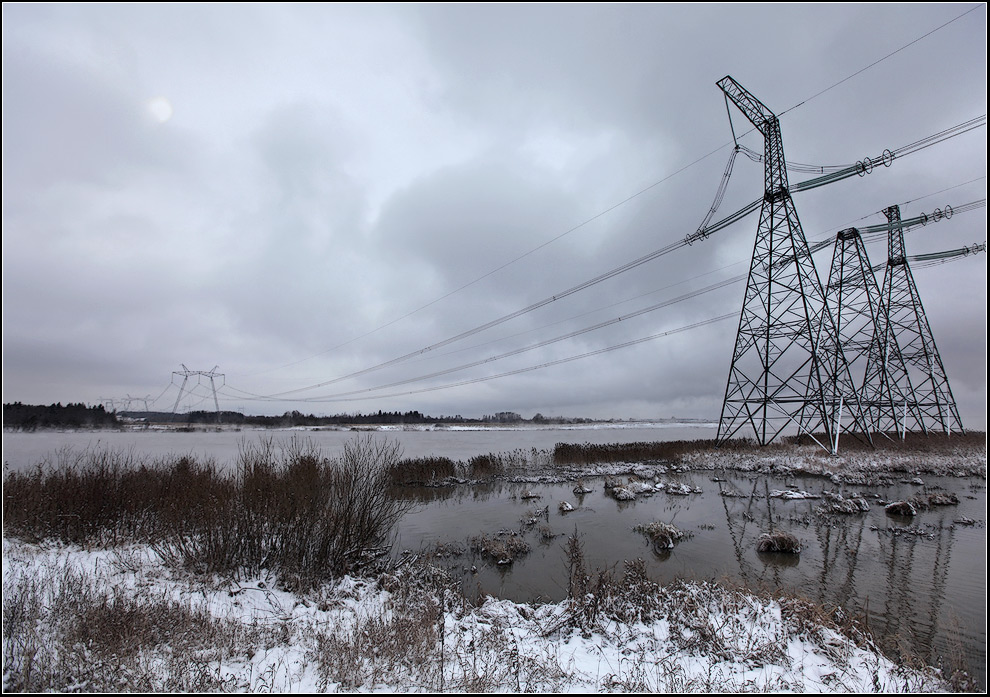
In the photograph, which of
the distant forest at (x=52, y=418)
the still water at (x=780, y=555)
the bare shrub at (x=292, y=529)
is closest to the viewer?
the still water at (x=780, y=555)

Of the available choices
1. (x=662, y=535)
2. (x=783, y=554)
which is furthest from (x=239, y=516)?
(x=783, y=554)

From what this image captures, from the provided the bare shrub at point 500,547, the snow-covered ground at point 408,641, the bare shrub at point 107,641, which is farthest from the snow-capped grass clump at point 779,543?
the bare shrub at point 107,641

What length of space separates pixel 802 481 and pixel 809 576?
16.1 m

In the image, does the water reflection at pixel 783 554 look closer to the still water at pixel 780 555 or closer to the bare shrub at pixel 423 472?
the still water at pixel 780 555

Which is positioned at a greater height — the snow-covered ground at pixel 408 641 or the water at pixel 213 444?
the snow-covered ground at pixel 408 641

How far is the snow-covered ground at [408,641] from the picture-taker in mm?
5410

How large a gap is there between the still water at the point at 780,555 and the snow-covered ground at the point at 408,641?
5.31 feet

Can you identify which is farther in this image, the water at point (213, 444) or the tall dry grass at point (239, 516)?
the water at point (213, 444)

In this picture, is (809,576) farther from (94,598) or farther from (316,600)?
(94,598)

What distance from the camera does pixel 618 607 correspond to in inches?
313

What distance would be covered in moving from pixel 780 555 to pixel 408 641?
36.0ft

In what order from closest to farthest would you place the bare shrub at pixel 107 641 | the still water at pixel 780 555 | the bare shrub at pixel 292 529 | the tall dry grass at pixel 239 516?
the bare shrub at pixel 107 641, the still water at pixel 780 555, the bare shrub at pixel 292 529, the tall dry grass at pixel 239 516

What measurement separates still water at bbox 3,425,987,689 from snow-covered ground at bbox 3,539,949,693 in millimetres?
1619

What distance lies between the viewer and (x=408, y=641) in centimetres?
638
